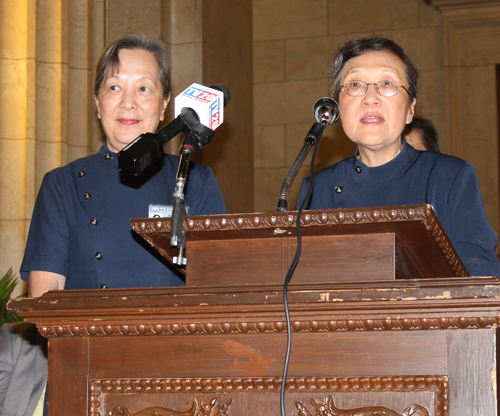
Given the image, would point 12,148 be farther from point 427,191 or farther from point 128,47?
point 427,191

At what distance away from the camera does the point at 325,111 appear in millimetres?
1945

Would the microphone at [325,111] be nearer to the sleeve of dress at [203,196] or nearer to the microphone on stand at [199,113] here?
the microphone on stand at [199,113]

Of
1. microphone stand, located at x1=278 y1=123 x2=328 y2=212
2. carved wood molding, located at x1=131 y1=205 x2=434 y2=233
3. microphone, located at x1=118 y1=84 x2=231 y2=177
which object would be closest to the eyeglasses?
microphone stand, located at x1=278 y1=123 x2=328 y2=212

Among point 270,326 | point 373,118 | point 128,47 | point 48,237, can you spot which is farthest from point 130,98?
point 270,326

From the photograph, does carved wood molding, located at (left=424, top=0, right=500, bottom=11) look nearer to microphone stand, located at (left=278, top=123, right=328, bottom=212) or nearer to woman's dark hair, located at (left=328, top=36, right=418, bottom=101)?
woman's dark hair, located at (left=328, top=36, right=418, bottom=101)

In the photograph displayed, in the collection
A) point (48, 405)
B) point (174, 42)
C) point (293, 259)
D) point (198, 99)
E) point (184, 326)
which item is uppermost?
point (174, 42)

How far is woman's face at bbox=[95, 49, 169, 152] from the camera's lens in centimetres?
232

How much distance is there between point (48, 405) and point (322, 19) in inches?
237

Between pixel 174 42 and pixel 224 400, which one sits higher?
pixel 174 42

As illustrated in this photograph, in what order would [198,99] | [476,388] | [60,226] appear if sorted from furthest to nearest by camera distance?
[60,226], [198,99], [476,388]

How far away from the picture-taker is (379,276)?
1.39 meters

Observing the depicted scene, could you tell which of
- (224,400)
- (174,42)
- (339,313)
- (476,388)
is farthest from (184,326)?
(174,42)

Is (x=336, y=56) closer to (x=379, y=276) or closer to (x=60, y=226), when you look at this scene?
(x=60, y=226)

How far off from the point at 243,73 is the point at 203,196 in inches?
145
